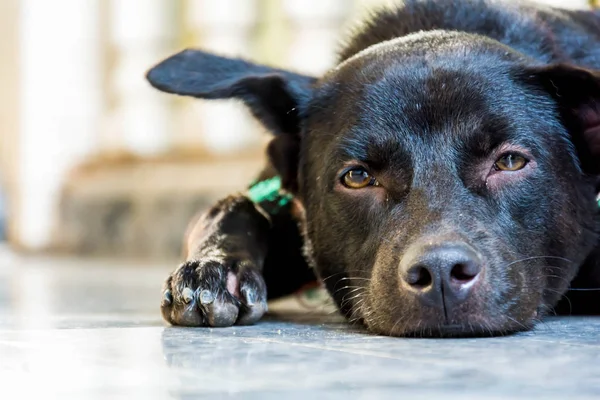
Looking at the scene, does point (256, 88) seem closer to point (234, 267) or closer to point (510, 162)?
point (234, 267)

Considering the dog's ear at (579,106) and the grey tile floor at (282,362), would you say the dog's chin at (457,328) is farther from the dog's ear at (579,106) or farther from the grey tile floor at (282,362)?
the dog's ear at (579,106)

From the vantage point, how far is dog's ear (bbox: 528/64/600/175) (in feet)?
6.84

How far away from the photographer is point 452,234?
1.68 m

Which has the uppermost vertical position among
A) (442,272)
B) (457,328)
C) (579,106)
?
(579,106)

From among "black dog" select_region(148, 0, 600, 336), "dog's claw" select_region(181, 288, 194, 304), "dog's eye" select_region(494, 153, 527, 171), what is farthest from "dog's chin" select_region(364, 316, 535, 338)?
"dog's claw" select_region(181, 288, 194, 304)

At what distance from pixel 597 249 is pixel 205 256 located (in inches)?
37.6

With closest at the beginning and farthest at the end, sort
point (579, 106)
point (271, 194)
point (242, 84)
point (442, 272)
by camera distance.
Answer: point (442, 272), point (579, 106), point (242, 84), point (271, 194)

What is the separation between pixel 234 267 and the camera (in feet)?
6.76

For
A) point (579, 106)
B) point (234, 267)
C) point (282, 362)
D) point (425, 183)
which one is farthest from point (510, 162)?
point (282, 362)

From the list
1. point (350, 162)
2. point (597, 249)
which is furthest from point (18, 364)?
point (597, 249)

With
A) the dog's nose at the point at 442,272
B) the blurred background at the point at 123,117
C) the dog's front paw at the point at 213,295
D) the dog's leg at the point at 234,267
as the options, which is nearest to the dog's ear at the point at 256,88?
the dog's leg at the point at 234,267

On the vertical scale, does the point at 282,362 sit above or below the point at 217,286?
above

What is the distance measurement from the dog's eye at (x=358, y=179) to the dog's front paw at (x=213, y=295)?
30 centimetres

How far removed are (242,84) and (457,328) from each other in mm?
887
